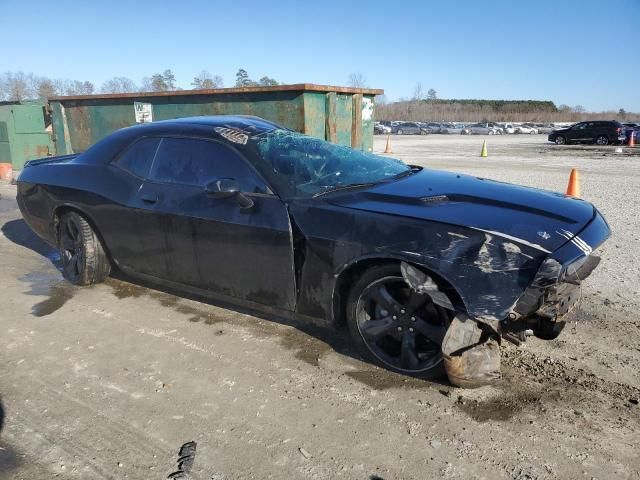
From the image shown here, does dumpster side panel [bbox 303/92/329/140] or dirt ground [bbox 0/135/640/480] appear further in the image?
dumpster side panel [bbox 303/92/329/140]

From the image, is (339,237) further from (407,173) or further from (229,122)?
(229,122)

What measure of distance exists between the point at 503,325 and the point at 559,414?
53 centimetres

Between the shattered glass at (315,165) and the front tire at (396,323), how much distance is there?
2.48 feet

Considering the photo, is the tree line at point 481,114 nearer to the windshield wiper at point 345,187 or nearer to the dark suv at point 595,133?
the dark suv at point 595,133

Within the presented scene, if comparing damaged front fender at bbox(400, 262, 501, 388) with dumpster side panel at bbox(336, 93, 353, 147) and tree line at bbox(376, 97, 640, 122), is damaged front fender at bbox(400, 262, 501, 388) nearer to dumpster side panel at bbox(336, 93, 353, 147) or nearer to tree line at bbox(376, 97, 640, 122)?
dumpster side panel at bbox(336, 93, 353, 147)

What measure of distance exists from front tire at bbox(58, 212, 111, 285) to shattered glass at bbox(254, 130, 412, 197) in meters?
1.88

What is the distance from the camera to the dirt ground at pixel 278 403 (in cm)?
223

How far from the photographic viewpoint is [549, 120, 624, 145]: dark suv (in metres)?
28.0

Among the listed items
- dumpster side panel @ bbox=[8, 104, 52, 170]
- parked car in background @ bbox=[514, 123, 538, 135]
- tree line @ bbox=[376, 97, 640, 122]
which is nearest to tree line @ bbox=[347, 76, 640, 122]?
tree line @ bbox=[376, 97, 640, 122]

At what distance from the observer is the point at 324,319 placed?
10.4ft

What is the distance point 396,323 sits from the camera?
2.92m

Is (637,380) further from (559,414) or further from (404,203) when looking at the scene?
(404,203)

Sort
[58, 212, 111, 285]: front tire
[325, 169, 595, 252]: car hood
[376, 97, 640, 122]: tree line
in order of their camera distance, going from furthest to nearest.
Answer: [376, 97, 640, 122]: tree line
[58, 212, 111, 285]: front tire
[325, 169, 595, 252]: car hood

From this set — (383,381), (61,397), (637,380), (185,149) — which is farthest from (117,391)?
(637,380)
